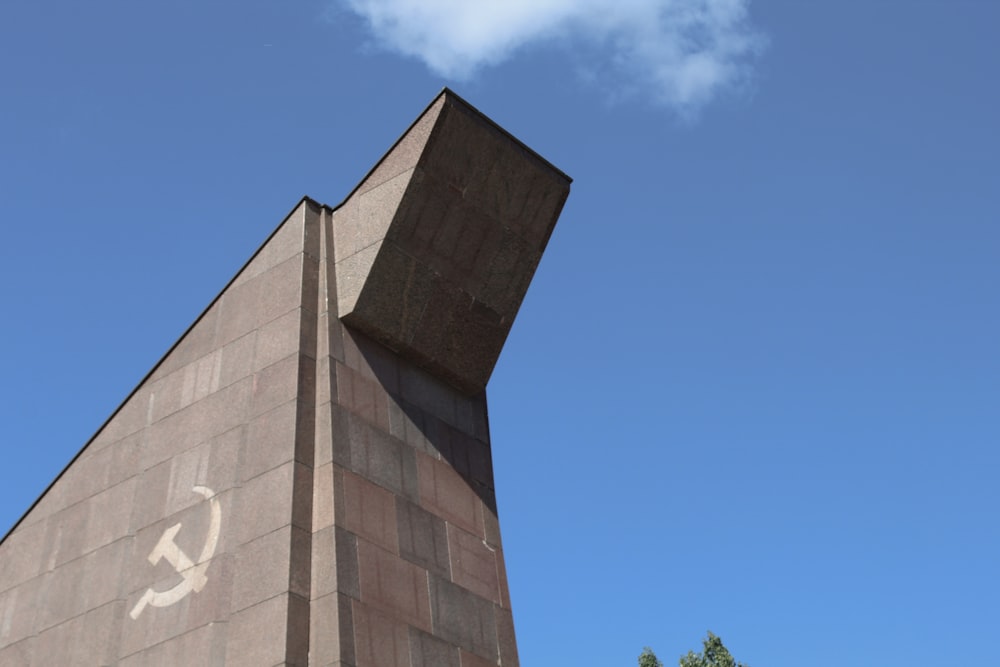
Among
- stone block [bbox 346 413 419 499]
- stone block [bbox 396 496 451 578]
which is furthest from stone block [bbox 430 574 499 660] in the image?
stone block [bbox 346 413 419 499]

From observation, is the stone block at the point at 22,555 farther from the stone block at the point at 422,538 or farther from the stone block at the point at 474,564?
the stone block at the point at 474,564

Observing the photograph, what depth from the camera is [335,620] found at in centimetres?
1516

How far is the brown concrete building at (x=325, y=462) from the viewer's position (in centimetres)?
1594

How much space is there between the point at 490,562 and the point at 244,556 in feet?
13.3

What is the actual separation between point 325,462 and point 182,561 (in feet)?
7.96

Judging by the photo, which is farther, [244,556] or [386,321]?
[386,321]

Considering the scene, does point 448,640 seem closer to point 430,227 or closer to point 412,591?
point 412,591

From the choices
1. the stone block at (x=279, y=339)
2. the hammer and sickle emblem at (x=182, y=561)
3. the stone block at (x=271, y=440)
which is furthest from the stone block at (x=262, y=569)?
the stone block at (x=279, y=339)

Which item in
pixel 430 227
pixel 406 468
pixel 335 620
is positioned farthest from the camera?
pixel 430 227

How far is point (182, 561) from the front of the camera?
55.4ft

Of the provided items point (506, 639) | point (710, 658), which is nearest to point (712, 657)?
point (710, 658)

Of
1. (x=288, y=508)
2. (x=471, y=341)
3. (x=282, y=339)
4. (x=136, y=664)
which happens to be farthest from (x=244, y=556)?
(x=471, y=341)

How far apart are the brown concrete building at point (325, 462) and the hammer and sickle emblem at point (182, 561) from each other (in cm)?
3

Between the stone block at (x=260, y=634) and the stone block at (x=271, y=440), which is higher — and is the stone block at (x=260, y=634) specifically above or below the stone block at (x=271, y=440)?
below
